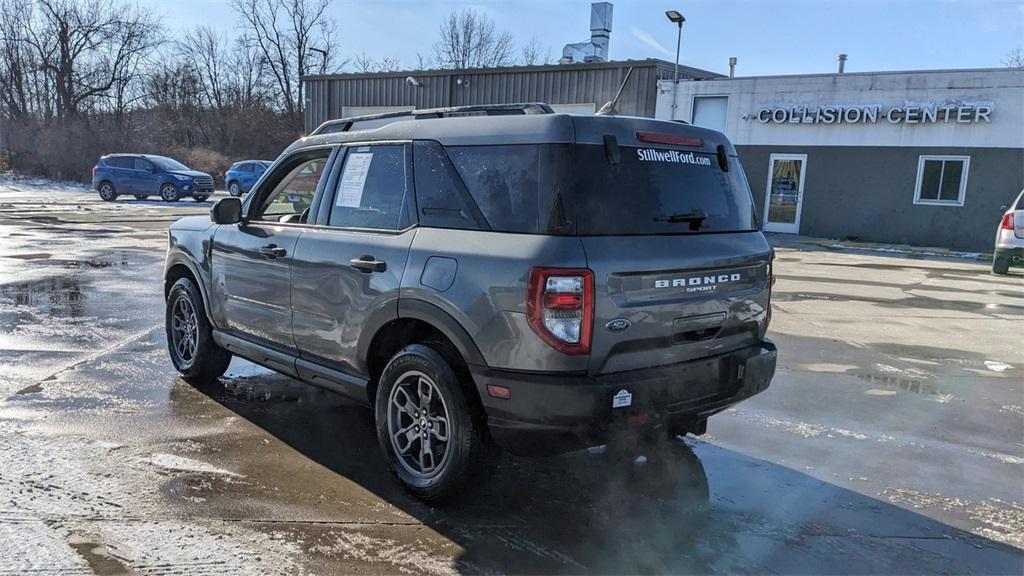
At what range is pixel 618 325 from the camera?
10.7 feet

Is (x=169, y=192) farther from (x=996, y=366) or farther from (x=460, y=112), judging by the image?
(x=996, y=366)

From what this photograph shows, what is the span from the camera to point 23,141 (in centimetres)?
3812

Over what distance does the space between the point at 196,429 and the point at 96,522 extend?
1.28 meters

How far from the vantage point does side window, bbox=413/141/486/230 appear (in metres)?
3.62

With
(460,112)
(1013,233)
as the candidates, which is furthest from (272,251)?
(1013,233)

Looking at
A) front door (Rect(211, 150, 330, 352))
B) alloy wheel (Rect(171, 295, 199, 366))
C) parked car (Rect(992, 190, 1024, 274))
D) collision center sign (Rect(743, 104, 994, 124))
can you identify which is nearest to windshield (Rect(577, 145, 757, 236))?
front door (Rect(211, 150, 330, 352))

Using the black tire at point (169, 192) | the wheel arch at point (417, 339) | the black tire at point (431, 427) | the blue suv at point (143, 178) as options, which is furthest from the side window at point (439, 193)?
the black tire at point (169, 192)

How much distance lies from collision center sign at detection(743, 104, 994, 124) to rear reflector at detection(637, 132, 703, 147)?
17.5 m

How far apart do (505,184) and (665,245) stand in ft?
2.70

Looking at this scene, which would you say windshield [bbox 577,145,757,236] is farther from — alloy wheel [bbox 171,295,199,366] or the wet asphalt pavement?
alloy wheel [bbox 171,295,199,366]

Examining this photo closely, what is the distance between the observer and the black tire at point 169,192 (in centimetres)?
2658

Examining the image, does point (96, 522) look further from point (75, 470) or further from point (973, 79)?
point (973, 79)

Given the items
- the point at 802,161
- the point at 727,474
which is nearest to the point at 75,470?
the point at 727,474

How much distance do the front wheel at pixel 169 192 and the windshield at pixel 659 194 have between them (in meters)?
26.5
